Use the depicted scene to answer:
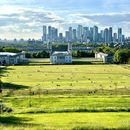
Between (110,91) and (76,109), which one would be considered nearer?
(76,109)

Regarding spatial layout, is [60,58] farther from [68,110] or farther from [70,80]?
[68,110]

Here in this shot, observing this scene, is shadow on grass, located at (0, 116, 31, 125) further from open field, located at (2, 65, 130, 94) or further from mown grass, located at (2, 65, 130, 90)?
mown grass, located at (2, 65, 130, 90)

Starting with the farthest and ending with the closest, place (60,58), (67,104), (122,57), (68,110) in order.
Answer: (60,58)
(122,57)
(67,104)
(68,110)

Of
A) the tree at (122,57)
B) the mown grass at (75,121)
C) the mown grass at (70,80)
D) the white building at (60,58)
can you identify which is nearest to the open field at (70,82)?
the mown grass at (70,80)

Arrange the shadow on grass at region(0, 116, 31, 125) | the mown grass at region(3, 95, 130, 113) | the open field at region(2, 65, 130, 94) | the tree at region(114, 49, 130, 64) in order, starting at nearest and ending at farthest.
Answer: the shadow on grass at region(0, 116, 31, 125)
the mown grass at region(3, 95, 130, 113)
the open field at region(2, 65, 130, 94)
the tree at region(114, 49, 130, 64)

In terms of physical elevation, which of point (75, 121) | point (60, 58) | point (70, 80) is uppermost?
point (75, 121)

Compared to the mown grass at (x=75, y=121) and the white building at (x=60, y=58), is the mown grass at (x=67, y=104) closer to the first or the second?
the mown grass at (x=75, y=121)

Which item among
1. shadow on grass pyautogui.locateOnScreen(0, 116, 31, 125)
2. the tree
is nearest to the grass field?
shadow on grass pyautogui.locateOnScreen(0, 116, 31, 125)

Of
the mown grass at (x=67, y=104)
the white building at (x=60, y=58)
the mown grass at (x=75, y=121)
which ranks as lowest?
the white building at (x=60, y=58)

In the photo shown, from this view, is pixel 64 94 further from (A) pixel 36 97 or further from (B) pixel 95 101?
(B) pixel 95 101

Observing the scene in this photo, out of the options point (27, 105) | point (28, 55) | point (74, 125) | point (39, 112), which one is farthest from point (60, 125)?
point (28, 55)

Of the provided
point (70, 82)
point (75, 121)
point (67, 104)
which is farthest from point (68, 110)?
point (70, 82)
